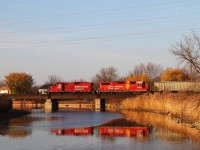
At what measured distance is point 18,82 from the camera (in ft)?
556

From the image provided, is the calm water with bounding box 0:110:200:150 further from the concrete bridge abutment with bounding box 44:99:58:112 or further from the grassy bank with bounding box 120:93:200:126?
the concrete bridge abutment with bounding box 44:99:58:112

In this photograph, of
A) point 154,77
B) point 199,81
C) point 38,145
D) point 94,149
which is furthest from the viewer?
point 154,77

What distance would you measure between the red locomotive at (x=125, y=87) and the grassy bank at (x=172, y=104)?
647 cm

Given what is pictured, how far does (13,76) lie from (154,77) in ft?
214

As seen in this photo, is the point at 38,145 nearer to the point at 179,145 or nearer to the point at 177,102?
the point at 179,145

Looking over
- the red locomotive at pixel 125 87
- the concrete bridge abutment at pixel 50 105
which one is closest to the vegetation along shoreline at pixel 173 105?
the red locomotive at pixel 125 87

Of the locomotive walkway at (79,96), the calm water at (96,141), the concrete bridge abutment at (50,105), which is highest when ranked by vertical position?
the locomotive walkway at (79,96)

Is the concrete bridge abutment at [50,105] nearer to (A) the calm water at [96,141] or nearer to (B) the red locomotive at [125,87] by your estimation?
(B) the red locomotive at [125,87]

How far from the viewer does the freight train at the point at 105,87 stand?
119 m

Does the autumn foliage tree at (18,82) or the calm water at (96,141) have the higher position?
the autumn foliage tree at (18,82)

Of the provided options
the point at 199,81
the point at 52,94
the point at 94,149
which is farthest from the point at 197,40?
the point at 52,94

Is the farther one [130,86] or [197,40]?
[130,86]

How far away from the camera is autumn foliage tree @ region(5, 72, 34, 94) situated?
16875 centimetres

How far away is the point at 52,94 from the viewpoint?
125 metres
